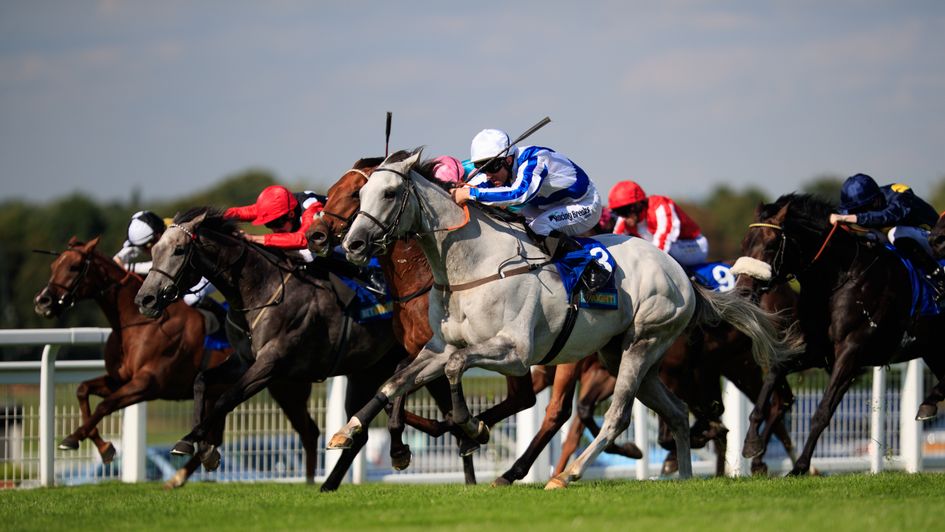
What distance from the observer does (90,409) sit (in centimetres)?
→ 1049

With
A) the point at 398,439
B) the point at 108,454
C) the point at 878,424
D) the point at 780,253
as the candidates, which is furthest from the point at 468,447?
the point at 878,424

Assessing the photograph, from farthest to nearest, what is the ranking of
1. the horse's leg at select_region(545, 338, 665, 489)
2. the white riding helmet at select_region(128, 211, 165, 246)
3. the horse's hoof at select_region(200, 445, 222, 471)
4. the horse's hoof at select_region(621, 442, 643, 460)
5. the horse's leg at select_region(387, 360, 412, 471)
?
the white riding helmet at select_region(128, 211, 165, 246)
the horse's hoof at select_region(621, 442, 643, 460)
the horse's hoof at select_region(200, 445, 222, 471)
the horse's leg at select_region(387, 360, 412, 471)
the horse's leg at select_region(545, 338, 665, 489)

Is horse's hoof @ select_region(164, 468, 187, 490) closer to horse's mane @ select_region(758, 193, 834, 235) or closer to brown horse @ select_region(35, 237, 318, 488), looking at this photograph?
brown horse @ select_region(35, 237, 318, 488)

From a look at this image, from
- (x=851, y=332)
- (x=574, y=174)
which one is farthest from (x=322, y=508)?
(x=851, y=332)

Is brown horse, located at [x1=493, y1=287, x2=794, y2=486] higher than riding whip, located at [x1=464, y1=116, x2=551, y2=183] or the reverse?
the reverse

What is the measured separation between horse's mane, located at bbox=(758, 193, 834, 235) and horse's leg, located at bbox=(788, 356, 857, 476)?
946 mm

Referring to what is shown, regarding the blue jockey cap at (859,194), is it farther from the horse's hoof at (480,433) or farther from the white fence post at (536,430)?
the horse's hoof at (480,433)

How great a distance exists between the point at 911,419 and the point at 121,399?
24.8 feet

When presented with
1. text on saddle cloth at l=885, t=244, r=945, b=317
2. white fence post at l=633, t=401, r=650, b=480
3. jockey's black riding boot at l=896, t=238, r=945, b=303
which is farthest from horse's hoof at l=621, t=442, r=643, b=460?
jockey's black riding boot at l=896, t=238, r=945, b=303

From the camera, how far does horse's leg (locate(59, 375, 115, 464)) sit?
33.3 ft

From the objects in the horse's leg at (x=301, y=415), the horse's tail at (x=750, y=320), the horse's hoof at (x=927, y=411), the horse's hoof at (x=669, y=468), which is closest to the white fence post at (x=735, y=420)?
the horse's hoof at (x=669, y=468)

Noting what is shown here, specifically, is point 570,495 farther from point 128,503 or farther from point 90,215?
point 90,215

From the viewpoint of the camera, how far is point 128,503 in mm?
7391

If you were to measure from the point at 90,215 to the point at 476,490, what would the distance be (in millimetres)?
53108
